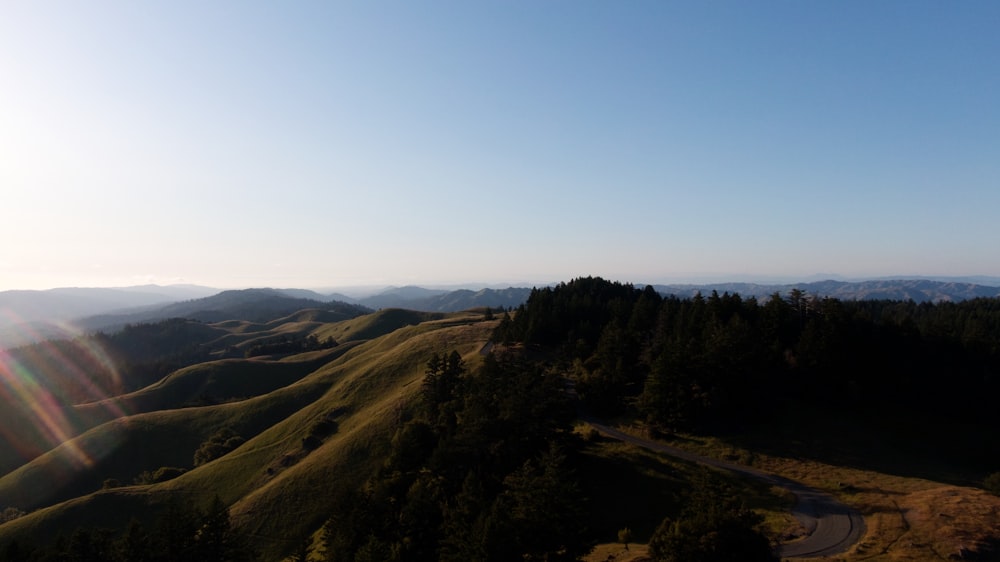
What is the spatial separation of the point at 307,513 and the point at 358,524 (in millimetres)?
24896

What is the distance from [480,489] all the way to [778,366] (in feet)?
169

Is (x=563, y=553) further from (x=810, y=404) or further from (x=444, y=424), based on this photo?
(x=810, y=404)

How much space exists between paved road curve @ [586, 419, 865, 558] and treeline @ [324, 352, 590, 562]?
13.8 m

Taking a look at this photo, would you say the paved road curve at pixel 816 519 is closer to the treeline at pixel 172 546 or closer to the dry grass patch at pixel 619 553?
the dry grass patch at pixel 619 553

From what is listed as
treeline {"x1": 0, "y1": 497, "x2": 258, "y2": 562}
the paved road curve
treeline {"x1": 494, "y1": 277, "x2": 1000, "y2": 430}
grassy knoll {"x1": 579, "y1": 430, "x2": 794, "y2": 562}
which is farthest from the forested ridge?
treeline {"x1": 0, "y1": 497, "x2": 258, "y2": 562}

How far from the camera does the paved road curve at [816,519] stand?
29.5 metres

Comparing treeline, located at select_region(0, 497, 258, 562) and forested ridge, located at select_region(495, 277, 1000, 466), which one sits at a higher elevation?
forested ridge, located at select_region(495, 277, 1000, 466)

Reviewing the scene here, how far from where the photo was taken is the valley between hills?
31672 mm

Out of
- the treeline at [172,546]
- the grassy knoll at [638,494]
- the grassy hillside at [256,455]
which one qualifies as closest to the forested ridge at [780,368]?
the grassy knoll at [638,494]

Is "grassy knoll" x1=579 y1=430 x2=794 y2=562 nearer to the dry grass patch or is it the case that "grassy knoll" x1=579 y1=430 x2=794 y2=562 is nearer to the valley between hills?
the dry grass patch

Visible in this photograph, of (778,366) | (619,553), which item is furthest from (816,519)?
(778,366)

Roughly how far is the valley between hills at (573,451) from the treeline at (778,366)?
1.14ft

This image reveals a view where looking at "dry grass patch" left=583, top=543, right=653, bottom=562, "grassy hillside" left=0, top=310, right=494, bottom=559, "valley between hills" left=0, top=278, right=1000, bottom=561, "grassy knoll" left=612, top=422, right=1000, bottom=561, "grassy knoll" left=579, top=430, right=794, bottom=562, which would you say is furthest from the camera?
"grassy hillside" left=0, top=310, right=494, bottom=559

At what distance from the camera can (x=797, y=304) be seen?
7981cm
